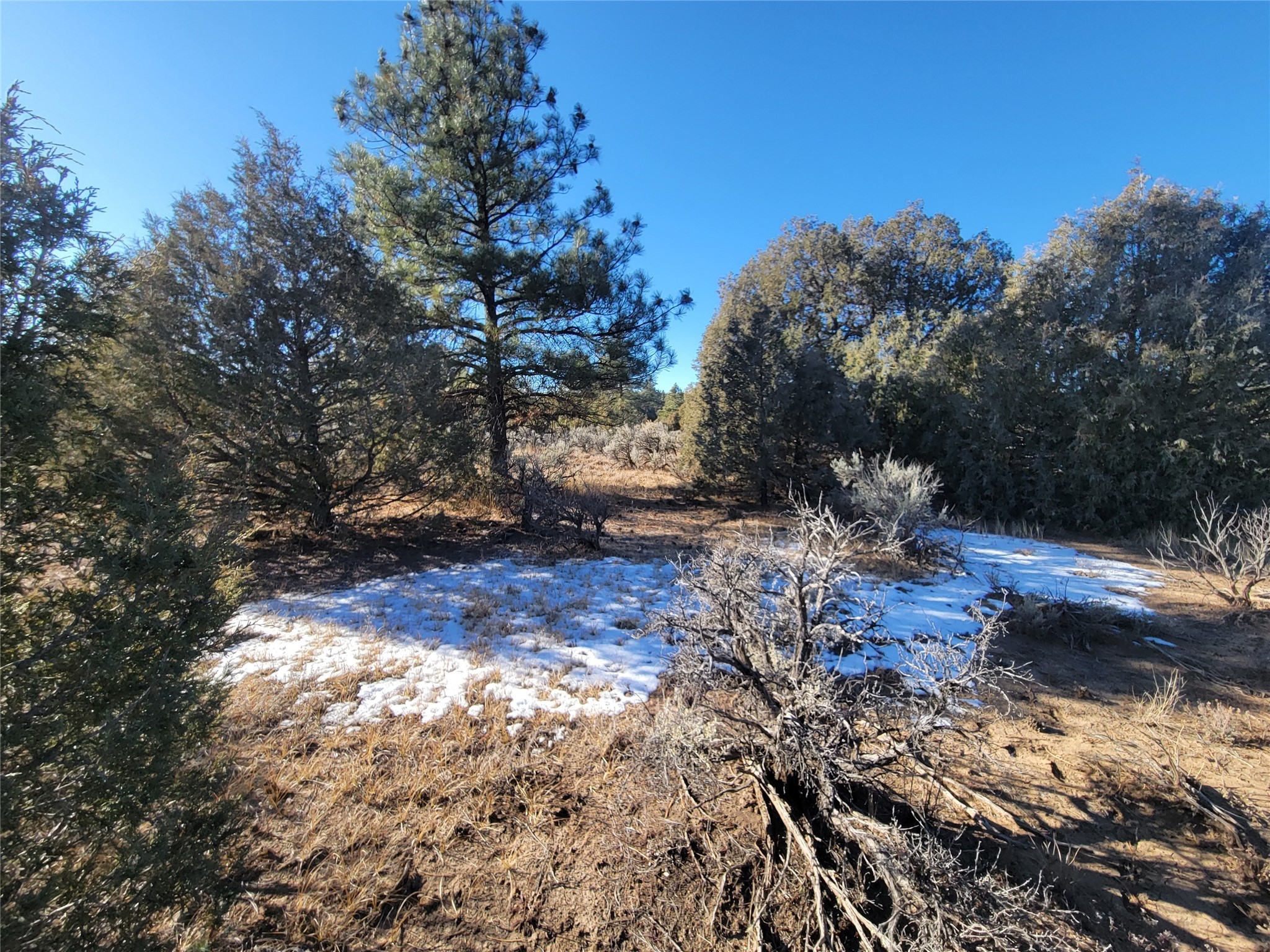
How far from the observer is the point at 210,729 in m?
1.93

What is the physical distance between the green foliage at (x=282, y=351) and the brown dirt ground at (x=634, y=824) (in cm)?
371

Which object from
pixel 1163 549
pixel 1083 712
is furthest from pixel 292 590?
pixel 1163 549

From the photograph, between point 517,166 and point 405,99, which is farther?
point 517,166

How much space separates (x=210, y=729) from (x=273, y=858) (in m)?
0.70

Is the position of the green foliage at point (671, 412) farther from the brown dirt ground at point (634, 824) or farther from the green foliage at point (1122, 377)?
the brown dirt ground at point (634, 824)

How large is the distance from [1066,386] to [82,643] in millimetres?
13226

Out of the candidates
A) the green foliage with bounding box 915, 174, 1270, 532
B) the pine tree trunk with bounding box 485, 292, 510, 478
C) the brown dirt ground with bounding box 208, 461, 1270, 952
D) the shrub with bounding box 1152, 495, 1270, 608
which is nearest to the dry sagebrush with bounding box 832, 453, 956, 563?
the shrub with bounding box 1152, 495, 1270, 608

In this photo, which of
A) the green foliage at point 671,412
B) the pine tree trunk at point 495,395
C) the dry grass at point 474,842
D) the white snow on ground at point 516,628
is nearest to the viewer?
the dry grass at point 474,842

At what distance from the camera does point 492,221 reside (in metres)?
8.59

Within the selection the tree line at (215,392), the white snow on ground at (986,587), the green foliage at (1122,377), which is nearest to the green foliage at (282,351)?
the tree line at (215,392)

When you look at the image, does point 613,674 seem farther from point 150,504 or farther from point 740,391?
point 740,391

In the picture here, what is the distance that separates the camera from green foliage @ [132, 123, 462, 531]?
559cm

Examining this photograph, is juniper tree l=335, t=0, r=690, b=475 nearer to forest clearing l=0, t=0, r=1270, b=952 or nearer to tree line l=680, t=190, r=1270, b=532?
forest clearing l=0, t=0, r=1270, b=952

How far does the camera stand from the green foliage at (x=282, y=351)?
18.4 ft
